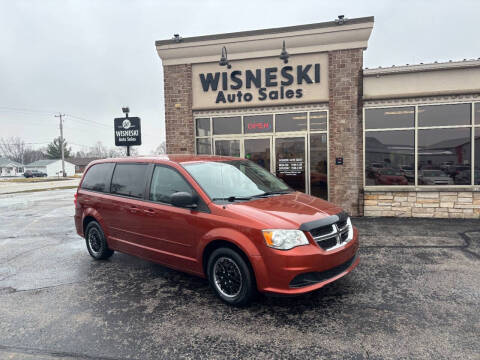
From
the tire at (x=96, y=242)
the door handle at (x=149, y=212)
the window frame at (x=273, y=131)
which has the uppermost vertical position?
the window frame at (x=273, y=131)

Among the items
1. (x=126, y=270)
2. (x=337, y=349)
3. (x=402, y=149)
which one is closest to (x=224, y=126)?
(x=402, y=149)

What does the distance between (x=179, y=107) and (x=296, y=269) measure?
8.01 metres

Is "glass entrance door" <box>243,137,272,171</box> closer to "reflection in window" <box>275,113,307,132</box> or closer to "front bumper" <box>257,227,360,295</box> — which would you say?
"reflection in window" <box>275,113,307,132</box>

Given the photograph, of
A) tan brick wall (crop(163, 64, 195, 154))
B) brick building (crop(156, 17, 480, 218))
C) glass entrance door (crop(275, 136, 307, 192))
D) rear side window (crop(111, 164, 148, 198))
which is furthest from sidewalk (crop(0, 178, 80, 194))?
rear side window (crop(111, 164, 148, 198))

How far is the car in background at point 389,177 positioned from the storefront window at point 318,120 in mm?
2027

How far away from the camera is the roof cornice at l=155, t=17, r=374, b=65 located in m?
8.83

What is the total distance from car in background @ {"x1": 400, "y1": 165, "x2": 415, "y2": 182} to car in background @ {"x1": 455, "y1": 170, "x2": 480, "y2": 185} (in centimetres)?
107

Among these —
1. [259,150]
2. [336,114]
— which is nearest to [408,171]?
[336,114]

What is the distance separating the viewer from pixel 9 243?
7352 mm

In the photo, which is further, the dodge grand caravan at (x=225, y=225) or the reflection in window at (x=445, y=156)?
the reflection in window at (x=445, y=156)

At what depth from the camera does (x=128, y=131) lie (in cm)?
1102

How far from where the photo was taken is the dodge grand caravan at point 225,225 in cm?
348

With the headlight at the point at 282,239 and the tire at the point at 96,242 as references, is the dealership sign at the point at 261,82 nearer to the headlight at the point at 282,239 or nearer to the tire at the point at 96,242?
the tire at the point at 96,242

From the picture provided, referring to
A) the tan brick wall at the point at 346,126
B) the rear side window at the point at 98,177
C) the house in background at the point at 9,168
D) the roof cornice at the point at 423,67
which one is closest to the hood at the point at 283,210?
the rear side window at the point at 98,177
